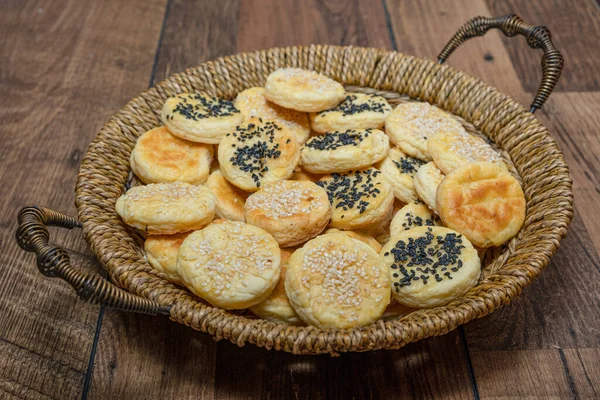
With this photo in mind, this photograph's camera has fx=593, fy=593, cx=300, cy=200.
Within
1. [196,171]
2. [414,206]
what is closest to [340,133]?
[414,206]

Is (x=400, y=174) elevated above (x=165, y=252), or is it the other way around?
(x=400, y=174)

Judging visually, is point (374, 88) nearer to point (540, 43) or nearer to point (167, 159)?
point (540, 43)

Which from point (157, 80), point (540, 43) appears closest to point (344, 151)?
point (540, 43)

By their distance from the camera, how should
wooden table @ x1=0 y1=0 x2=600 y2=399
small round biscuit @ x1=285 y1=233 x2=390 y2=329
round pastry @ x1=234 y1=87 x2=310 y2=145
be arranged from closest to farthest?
small round biscuit @ x1=285 y1=233 x2=390 y2=329 → wooden table @ x1=0 y1=0 x2=600 y2=399 → round pastry @ x1=234 y1=87 x2=310 y2=145

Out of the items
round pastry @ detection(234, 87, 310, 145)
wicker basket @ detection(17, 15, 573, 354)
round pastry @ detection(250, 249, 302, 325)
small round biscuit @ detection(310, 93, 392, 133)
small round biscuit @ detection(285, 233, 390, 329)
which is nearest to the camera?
wicker basket @ detection(17, 15, 573, 354)

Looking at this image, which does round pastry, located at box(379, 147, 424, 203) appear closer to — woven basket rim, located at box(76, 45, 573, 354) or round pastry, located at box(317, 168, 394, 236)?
round pastry, located at box(317, 168, 394, 236)

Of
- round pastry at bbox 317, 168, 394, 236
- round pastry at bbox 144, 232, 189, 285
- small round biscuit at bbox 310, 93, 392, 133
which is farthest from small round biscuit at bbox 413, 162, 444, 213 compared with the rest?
round pastry at bbox 144, 232, 189, 285
